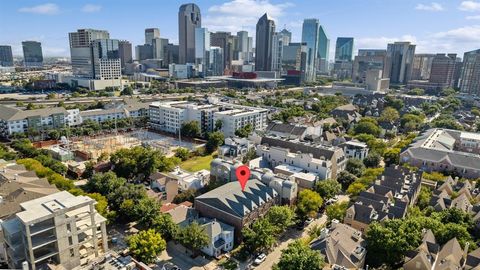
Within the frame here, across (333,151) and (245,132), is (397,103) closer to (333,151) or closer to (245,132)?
(245,132)

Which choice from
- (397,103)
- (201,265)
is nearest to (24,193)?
(201,265)

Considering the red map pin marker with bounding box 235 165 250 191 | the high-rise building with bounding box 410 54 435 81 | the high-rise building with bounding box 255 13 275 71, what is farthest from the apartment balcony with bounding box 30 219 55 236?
the high-rise building with bounding box 410 54 435 81

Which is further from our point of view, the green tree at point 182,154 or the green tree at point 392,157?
the green tree at point 182,154

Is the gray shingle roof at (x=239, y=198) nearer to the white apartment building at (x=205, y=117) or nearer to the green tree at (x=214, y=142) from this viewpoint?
the green tree at (x=214, y=142)

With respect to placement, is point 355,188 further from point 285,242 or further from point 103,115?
point 103,115

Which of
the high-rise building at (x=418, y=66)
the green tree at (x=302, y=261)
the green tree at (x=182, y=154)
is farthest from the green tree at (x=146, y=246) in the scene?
the high-rise building at (x=418, y=66)

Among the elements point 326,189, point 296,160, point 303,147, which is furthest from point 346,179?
point 326,189
